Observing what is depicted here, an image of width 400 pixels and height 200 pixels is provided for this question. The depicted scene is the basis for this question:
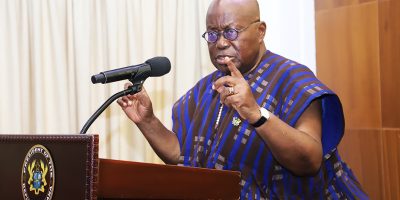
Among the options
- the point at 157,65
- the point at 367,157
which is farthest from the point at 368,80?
the point at 157,65

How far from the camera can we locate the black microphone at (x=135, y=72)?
5.34ft

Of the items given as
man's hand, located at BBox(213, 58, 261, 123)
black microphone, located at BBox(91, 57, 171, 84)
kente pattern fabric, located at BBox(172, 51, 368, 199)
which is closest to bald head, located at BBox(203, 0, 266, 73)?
kente pattern fabric, located at BBox(172, 51, 368, 199)

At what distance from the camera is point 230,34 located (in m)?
2.07

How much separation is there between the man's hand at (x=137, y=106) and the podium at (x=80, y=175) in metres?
0.69

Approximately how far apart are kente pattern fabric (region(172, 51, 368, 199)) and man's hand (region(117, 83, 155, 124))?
22 centimetres

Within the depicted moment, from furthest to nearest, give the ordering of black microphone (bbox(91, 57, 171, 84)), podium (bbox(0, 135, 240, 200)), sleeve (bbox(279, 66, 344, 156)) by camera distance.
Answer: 1. sleeve (bbox(279, 66, 344, 156))
2. black microphone (bbox(91, 57, 171, 84))
3. podium (bbox(0, 135, 240, 200))

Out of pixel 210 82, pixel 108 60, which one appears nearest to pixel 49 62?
pixel 108 60

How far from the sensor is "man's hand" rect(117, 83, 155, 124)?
213cm

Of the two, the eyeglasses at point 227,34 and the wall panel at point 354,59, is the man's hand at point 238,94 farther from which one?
the wall panel at point 354,59

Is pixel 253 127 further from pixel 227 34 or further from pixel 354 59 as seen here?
pixel 354 59

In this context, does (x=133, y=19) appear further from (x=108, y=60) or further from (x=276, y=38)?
(x=276, y=38)

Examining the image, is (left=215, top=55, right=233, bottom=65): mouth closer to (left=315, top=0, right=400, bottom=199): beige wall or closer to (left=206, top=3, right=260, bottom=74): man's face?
(left=206, top=3, right=260, bottom=74): man's face

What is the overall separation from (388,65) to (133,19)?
1371 mm

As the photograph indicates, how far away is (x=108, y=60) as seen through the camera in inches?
121
